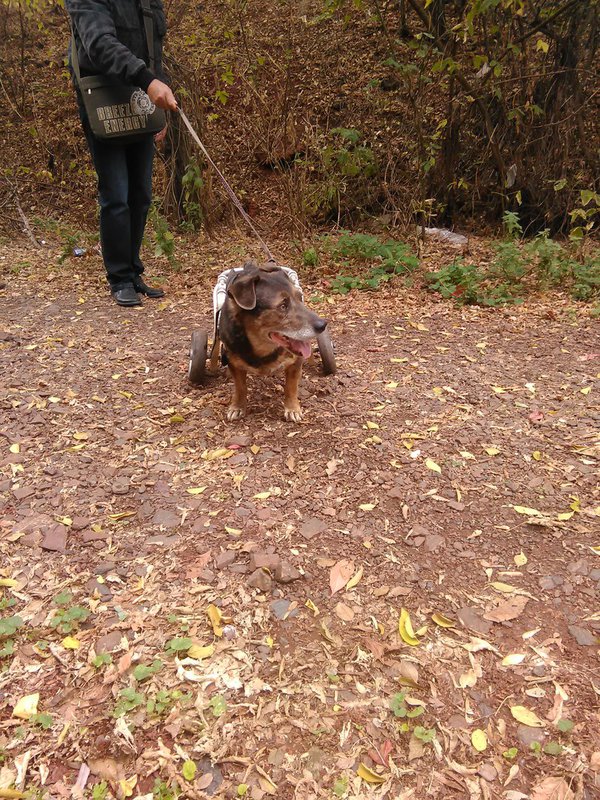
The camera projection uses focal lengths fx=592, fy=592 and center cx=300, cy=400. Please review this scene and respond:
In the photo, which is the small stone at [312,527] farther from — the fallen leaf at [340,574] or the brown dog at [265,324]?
the brown dog at [265,324]

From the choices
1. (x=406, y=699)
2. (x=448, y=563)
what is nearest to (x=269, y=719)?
(x=406, y=699)

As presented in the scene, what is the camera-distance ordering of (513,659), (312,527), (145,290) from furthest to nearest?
(145,290), (312,527), (513,659)

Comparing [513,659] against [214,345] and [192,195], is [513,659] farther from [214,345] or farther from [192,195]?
[192,195]

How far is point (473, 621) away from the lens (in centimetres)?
238

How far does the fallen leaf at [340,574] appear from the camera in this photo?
2.55 m

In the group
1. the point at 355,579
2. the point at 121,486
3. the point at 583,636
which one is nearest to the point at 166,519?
the point at 121,486

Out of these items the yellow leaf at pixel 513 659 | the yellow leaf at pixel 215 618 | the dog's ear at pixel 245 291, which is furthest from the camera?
the dog's ear at pixel 245 291

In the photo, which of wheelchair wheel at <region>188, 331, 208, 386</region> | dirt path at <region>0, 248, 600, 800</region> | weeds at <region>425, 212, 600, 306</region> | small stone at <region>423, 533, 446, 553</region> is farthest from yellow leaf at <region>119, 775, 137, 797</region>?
weeds at <region>425, 212, 600, 306</region>

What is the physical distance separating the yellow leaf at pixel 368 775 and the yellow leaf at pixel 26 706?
3.63 feet

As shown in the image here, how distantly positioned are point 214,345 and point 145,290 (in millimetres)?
2233

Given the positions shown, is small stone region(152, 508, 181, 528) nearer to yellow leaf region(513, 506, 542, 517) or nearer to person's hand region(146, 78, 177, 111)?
yellow leaf region(513, 506, 542, 517)

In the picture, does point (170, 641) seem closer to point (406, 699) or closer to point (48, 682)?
point (48, 682)

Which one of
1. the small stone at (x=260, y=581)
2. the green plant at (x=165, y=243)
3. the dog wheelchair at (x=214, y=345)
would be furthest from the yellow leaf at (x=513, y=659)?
the green plant at (x=165, y=243)

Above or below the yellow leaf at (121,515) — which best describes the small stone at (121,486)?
below
